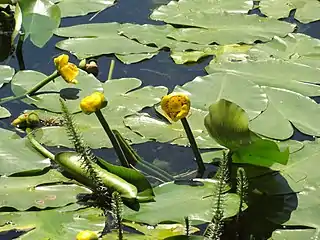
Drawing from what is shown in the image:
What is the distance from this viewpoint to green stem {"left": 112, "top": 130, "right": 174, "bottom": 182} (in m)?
1.29

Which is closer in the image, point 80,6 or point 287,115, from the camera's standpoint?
point 287,115

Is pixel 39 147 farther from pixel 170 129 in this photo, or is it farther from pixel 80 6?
pixel 80 6

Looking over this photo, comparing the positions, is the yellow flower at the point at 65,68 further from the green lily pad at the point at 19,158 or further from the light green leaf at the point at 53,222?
the light green leaf at the point at 53,222

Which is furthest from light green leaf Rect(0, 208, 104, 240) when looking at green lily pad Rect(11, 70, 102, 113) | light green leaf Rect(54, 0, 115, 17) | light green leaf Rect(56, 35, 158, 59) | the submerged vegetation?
light green leaf Rect(54, 0, 115, 17)

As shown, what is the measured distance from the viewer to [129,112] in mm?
1481

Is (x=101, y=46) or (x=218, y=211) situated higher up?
(x=218, y=211)

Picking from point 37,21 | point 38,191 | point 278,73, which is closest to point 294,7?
point 278,73

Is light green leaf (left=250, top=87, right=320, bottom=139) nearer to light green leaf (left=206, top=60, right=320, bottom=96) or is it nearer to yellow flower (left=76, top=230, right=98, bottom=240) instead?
light green leaf (left=206, top=60, right=320, bottom=96)

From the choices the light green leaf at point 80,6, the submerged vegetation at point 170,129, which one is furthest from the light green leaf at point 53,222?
the light green leaf at point 80,6

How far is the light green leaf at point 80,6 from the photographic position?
6.59ft

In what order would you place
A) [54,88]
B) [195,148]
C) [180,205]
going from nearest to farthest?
1. [180,205]
2. [195,148]
3. [54,88]

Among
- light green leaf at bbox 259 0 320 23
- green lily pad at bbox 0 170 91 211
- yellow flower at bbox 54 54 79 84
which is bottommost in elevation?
green lily pad at bbox 0 170 91 211

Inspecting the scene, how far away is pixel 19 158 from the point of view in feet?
4.31

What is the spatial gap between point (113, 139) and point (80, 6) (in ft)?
2.86
